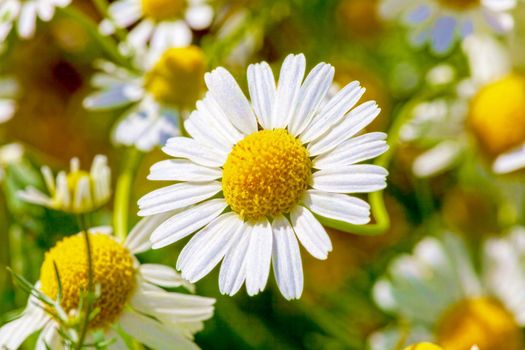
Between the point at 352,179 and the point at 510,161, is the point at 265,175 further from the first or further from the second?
the point at 510,161

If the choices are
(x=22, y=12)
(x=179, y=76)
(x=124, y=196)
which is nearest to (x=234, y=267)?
(x=124, y=196)

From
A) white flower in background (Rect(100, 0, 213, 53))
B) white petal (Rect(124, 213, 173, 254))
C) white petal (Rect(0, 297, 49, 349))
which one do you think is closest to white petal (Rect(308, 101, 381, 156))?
white petal (Rect(124, 213, 173, 254))

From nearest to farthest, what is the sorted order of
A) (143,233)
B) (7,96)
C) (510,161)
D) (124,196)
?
(143,233), (124,196), (510,161), (7,96)

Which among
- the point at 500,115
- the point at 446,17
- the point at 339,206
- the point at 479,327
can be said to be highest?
the point at 446,17

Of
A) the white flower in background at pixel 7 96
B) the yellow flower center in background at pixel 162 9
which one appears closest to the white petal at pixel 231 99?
the yellow flower center in background at pixel 162 9

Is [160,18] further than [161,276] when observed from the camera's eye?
Yes

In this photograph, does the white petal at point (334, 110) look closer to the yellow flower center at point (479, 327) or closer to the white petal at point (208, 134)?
the white petal at point (208, 134)

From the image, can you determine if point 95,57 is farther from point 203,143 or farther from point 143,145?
point 203,143

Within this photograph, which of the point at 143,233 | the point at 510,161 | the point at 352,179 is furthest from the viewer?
the point at 510,161
